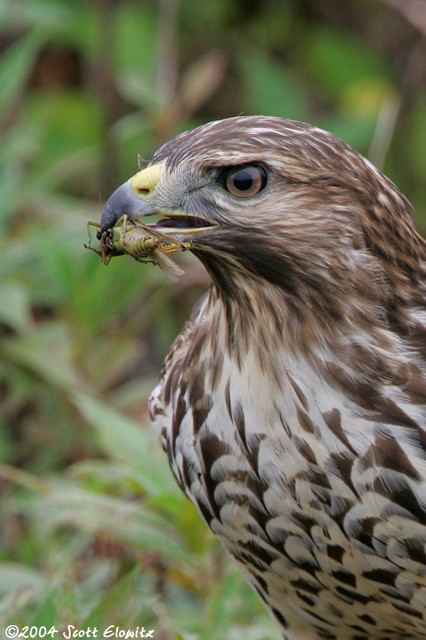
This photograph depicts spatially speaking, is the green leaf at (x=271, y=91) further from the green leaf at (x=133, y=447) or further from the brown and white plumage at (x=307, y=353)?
the brown and white plumage at (x=307, y=353)

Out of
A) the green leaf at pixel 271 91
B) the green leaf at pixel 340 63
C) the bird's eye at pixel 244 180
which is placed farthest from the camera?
the green leaf at pixel 340 63

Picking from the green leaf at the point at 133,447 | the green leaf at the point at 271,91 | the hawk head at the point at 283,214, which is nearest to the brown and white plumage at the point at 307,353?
the hawk head at the point at 283,214

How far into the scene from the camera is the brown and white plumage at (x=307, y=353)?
2.46 meters

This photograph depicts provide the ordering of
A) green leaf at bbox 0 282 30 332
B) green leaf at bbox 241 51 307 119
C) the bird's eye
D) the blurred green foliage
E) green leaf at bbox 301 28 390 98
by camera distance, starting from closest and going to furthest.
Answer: the bird's eye, the blurred green foliage, green leaf at bbox 0 282 30 332, green leaf at bbox 241 51 307 119, green leaf at bbox 301 28 390 98

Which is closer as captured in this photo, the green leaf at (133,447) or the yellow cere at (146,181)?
the yellow cere at (146,181)

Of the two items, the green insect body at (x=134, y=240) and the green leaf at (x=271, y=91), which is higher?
the green leaf at (x=271, y=91)

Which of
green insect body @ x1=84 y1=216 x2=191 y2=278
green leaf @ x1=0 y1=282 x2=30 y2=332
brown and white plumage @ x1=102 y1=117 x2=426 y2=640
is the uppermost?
green leaf @ x1=0 y1=282 x2=30 y2=332

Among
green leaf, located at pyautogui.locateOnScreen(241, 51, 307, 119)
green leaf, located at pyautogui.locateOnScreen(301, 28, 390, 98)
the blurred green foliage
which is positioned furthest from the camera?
green leaf, located at pyautogui.locateOnScreen(301, 28, 390, 98)

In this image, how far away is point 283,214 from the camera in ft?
8.13

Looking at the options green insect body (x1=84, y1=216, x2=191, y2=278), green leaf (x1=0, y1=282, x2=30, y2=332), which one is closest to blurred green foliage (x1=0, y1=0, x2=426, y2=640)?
green leaf (x1=0, y1=282, x2=30, y2=332)

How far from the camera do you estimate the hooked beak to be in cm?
244

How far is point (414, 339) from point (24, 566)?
1.59m

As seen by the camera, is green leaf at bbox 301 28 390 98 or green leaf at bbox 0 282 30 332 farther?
green leaf at bbox 301 28 390 98

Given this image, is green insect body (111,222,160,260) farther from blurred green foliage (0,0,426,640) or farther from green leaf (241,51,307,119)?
green leaf (241,51,307,119)
